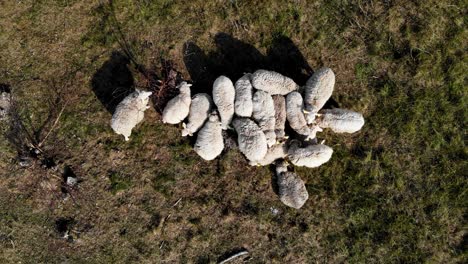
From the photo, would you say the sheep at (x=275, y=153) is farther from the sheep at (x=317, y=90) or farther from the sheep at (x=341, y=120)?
the sheep at (x=341, y=120)

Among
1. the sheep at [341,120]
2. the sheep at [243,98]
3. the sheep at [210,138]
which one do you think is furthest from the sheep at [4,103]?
the sheep at [341,120]

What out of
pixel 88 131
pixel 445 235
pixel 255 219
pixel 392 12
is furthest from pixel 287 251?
pixel 392 12

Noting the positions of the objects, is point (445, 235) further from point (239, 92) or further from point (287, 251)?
point (239, 92)

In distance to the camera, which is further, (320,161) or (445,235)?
(445,235)

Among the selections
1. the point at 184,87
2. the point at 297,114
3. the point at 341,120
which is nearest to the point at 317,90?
the point at 297,114

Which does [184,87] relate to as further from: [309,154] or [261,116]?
[309,154]
